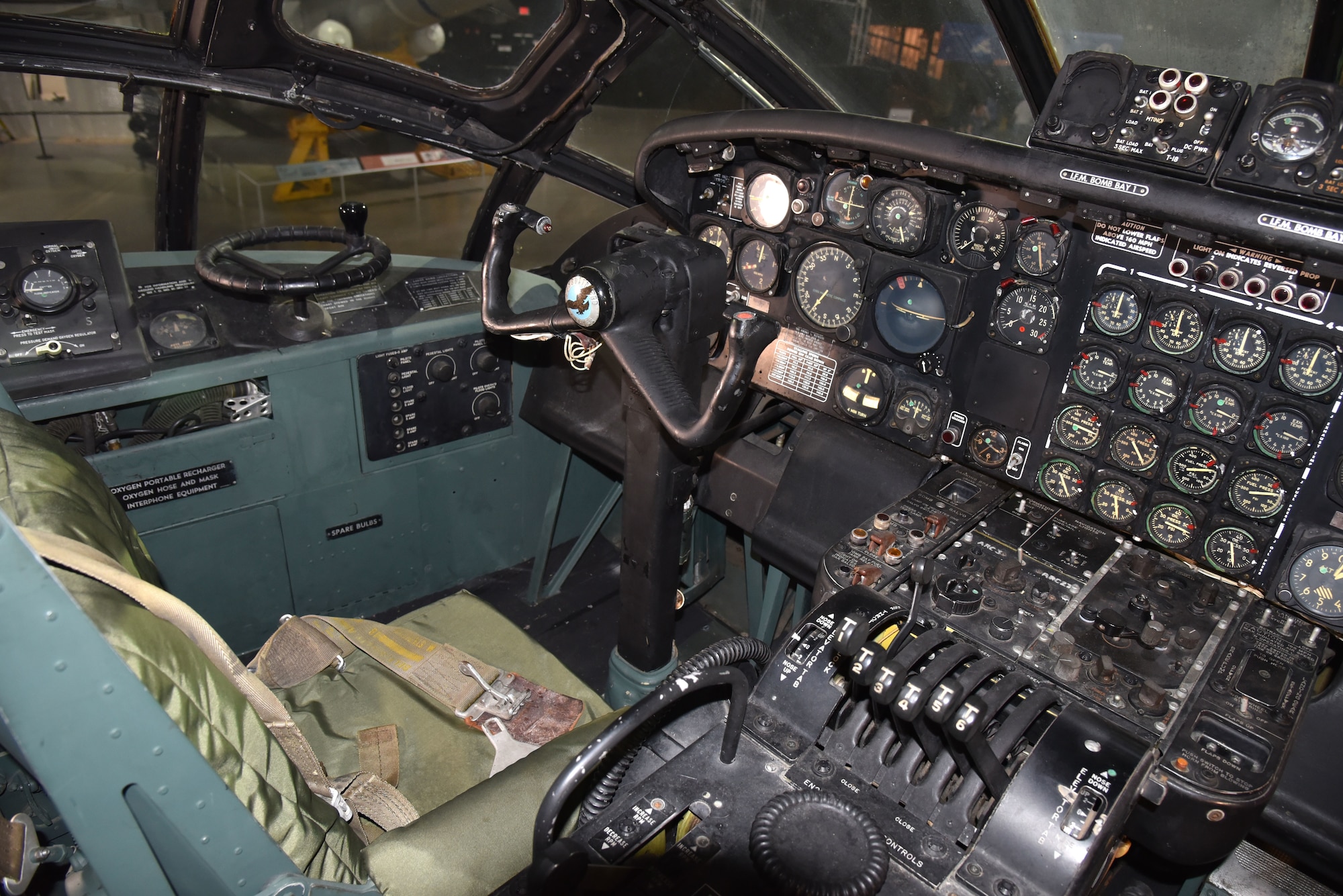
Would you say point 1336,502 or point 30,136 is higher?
point 1336,502

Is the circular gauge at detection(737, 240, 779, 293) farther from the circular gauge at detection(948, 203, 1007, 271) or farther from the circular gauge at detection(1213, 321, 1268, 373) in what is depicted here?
the circular gauge at detection(1213, 321, 1268, 373)

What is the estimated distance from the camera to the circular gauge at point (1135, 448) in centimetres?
215

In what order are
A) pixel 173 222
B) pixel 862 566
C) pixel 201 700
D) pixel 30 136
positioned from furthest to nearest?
pixel 30 136 < pixel 173 222 < pixel 862 566 < pixel 201 700

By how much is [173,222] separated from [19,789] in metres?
2.31

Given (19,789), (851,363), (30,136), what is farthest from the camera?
(30,136)

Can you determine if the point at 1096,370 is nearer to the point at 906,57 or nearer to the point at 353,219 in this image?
the point at 906,57

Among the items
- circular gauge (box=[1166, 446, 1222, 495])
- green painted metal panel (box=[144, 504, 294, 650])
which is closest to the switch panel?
green painted metal panel (box=[144, 504, 294, 650])

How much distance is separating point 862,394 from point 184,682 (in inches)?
77.6

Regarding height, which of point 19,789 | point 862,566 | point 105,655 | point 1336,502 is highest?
point 1336,502

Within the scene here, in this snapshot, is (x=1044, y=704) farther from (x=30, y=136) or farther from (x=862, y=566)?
(x=30, y=136)

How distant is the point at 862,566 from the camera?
2.04 m

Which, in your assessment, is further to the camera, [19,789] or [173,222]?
[173,222]

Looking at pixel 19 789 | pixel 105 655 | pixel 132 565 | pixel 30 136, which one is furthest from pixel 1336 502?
pixel 30 136

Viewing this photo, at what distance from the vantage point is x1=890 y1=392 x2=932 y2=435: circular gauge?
2.54 metres
